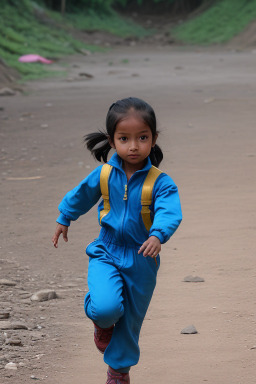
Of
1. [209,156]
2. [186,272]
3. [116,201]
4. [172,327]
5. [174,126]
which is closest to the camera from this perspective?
A: [116,201]

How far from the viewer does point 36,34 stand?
29500 mm

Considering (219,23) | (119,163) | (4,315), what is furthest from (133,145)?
(219,23)

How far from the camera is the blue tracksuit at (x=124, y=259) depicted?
2.95 meters

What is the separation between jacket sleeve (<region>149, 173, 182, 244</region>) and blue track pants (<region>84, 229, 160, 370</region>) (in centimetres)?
22

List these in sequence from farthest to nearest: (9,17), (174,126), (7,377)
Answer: (9,17), (174,126), (7,377)

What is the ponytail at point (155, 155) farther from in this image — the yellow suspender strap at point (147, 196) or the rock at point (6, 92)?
the rock at point (6, 92)

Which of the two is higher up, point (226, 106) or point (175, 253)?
point (226, 106)

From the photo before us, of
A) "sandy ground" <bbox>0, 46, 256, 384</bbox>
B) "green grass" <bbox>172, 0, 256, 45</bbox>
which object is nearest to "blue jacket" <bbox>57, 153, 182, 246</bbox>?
"sandy ground" <bbox>0, 46, 256, 384</bbox>

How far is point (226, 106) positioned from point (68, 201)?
10.3 metres

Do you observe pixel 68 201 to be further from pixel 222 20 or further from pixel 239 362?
pixel 222 20

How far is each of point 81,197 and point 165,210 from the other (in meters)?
0.44

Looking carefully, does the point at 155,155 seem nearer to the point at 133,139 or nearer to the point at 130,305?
the point at 133,139

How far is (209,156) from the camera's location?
8812 mm

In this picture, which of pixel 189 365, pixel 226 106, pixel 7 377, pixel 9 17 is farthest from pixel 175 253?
pixel 9 17
